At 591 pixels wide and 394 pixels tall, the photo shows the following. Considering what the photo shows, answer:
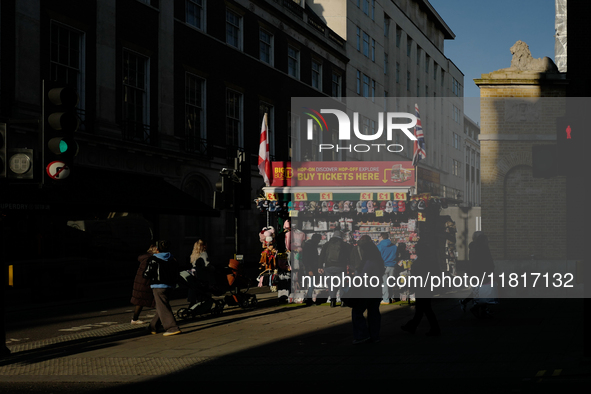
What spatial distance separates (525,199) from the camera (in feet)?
61.9

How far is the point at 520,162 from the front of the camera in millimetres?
18844

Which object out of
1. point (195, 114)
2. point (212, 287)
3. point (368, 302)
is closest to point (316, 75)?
point (195, 114)

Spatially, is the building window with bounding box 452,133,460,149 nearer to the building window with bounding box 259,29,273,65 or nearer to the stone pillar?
the building window with bounding box 259,29,273,65

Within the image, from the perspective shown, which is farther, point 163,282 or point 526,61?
point 526,61

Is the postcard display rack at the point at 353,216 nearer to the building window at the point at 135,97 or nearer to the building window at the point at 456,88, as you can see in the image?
the building window at the point at 135,97

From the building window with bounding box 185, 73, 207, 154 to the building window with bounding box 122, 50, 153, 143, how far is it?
9.05 ft

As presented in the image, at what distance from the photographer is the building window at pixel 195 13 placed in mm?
29897

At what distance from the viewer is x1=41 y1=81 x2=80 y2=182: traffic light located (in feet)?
31.7

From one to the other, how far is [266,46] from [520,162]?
66.7 ft

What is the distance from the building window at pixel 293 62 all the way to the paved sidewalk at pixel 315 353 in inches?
1039

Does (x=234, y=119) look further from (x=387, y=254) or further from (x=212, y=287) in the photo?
(x=212, y=287)

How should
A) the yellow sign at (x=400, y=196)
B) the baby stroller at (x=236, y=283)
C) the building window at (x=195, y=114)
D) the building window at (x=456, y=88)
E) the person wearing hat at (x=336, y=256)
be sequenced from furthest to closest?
1. the building window at (x=456, y=88)
2. the building window at (x=195, y=114)
3. the yellow sign at (x=400, y=196)
4. the baby stroller at (x=236, y=283)
5. the person wearing hat at (x=336, y=256)

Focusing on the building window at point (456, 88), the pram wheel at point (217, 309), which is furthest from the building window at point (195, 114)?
the building window at point (456, 88)

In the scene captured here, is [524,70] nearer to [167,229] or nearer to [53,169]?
[53,169]
